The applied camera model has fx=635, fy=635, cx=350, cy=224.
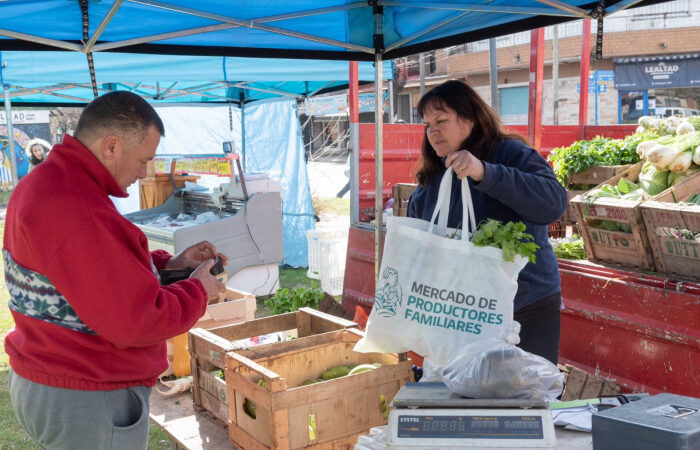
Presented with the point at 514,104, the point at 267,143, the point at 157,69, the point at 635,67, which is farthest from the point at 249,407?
the point at 514,104

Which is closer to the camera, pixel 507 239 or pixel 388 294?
pixel 507 239

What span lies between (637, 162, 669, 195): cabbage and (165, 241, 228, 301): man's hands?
9.60 feet

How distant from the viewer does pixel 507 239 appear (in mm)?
2211

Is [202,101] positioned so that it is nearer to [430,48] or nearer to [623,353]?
[430,48]

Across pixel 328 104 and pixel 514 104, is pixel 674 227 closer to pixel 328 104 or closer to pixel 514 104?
pixel 514 104

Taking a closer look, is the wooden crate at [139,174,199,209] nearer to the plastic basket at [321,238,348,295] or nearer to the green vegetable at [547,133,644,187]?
the plastic basket at [321,238,348,295]

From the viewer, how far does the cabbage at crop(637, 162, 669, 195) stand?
410 centimetres

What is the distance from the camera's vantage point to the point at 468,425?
4.89ft

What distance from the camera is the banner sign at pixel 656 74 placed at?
2128 centimetres

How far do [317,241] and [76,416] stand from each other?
21.1 feet

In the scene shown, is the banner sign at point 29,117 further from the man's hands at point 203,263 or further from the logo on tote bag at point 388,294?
the logo on tote bag at point 388,294

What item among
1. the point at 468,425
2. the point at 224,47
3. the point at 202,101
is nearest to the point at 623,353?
the point at 468,425

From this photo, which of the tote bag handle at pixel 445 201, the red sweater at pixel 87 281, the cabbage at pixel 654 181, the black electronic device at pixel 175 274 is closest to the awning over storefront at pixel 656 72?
the cabbage at pixel 654 181

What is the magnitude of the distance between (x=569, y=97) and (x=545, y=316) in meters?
21.8
